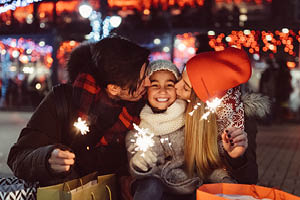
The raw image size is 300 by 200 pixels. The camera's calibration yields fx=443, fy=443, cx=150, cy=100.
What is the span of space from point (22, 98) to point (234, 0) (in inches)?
449

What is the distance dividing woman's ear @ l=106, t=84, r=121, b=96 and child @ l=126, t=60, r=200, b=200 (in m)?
0.23

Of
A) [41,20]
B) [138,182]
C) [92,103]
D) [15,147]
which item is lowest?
[138,182]

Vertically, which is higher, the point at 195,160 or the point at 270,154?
the point at 195,160

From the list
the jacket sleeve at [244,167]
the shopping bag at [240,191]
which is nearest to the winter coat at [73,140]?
the jacket sleeve at [244,167]

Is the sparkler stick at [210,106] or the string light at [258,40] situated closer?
the sparkler stick at [210,106]

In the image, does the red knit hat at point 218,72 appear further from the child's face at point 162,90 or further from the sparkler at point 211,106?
the child's face at point 162,90

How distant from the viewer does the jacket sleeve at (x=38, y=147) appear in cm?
266

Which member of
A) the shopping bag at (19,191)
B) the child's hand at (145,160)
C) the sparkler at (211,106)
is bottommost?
the shopping bag at (19,191)

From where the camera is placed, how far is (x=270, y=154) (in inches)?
375

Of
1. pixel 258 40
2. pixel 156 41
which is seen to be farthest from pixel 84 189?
pixel 156 41

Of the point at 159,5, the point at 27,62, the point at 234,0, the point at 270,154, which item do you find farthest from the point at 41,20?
the point at 270,154

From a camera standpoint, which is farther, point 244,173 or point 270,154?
point 270,154

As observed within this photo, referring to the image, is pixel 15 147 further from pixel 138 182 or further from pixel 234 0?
pixel 234 0

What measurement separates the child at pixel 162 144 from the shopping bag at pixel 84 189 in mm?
Answer: 184
